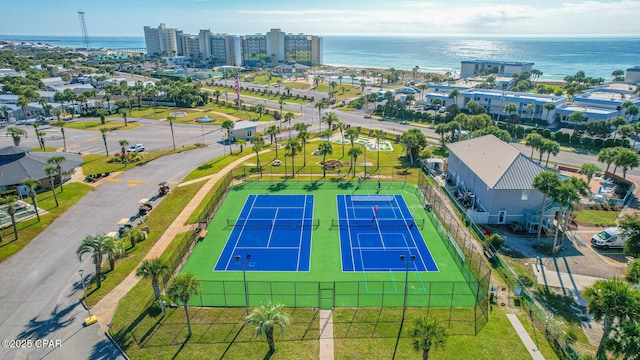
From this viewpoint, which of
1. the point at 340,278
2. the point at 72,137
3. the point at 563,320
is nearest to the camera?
the point at 563,320

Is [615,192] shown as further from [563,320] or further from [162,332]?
[162,332]

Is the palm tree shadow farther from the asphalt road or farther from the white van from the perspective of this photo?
the white van

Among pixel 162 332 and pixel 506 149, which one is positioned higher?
pixel 506 149

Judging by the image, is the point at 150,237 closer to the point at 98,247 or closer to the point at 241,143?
the point at 98,247

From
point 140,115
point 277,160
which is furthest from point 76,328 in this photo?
point 140,115

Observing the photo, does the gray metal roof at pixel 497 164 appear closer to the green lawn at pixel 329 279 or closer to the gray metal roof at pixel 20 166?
the green lawn at pixel 329 279

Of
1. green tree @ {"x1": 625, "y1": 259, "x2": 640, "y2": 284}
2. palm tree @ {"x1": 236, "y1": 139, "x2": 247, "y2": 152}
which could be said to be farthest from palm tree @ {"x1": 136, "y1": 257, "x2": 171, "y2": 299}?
palm tree @ {"x1": 236, "y1": 139, "x2": 247, "y2": 152}
